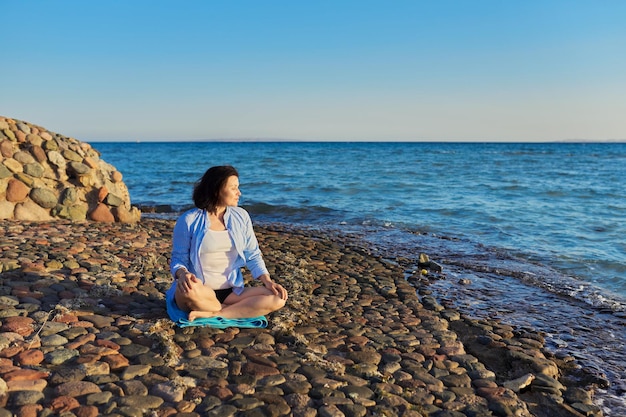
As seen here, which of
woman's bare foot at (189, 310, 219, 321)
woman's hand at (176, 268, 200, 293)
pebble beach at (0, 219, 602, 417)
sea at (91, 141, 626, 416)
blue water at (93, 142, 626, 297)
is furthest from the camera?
blue water at (93, 142, 626, 297)

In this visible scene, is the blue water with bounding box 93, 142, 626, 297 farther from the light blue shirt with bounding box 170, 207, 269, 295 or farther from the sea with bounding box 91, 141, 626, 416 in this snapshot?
the light blue shirt with bounding box 170, 207, 269, 295

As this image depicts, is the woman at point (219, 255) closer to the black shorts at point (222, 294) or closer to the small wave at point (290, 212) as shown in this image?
the black shorts at point (222, 294)

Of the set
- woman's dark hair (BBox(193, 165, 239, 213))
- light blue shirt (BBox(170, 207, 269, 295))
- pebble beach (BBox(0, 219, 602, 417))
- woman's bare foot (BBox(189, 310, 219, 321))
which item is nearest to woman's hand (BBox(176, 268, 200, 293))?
light blue shirt (BBox(170, 207, 269, 295))

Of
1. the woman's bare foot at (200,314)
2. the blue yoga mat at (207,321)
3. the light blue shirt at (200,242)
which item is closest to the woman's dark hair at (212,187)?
the light blue shirt at (200,242)

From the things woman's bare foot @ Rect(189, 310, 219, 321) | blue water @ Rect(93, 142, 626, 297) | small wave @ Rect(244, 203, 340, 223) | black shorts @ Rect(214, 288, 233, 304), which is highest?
black shorts @ Rect(214, 288, 233, 304)

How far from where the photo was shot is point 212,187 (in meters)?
5.16

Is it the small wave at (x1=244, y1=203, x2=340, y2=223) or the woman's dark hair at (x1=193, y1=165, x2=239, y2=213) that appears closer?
the woman's dark hair at (x1=193, y1=165, x2=239, y2=213)

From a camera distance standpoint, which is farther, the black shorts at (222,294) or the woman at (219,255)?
the black shorts at (222,294)

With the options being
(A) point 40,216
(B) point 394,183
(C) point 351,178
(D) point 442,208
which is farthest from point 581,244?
(C) point 351,178

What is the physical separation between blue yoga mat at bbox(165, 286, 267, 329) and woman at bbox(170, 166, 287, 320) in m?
0.04

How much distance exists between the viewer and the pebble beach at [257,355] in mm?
3758

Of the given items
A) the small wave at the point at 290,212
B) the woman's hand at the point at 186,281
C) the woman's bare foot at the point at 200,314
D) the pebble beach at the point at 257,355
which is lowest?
Answer: the small wave at the point at 290,212

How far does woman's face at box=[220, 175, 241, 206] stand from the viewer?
5150 mm

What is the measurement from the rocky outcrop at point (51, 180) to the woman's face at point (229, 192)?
7.00 m
